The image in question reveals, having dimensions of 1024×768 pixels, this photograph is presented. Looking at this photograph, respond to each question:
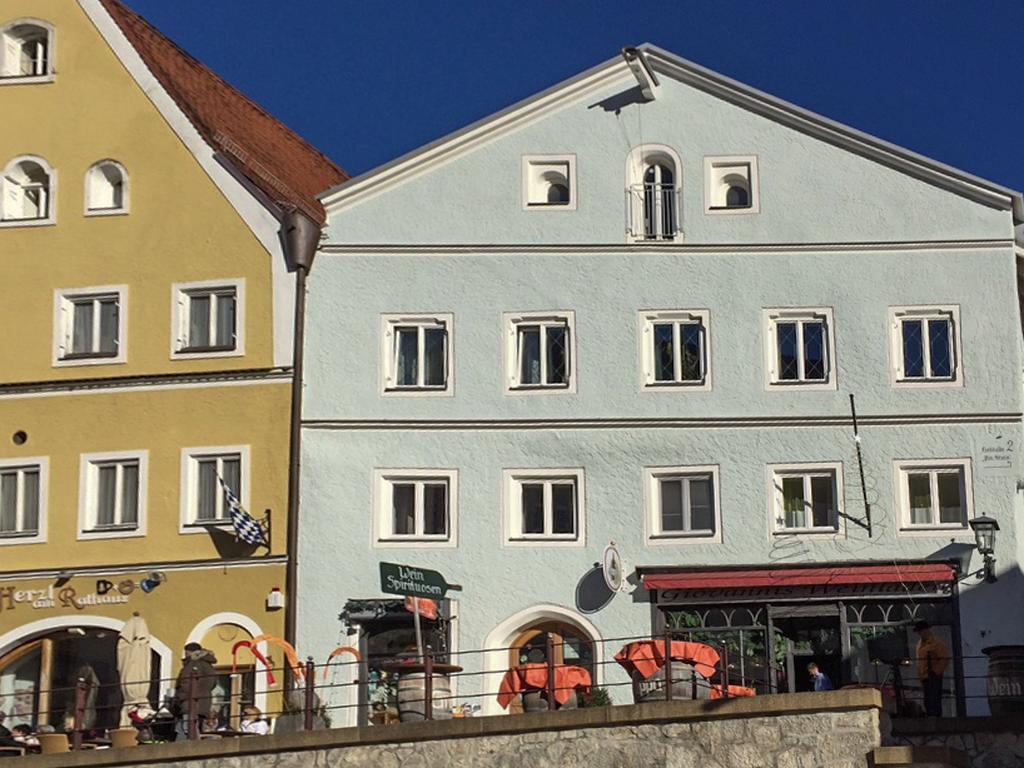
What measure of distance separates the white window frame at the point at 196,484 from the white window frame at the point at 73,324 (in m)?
2.24

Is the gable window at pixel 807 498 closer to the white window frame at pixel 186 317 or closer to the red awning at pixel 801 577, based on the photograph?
the red awning at pixel 801 577

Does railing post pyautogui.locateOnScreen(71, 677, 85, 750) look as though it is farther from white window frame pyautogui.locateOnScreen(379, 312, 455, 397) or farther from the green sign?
white window frame pyautogui.locateOnScreen(379, 312, 455, 397)

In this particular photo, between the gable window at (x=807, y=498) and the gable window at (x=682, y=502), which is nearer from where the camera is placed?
the gable window at (x=807, y=498)

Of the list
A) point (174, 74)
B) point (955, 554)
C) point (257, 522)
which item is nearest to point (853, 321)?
point (955, 554)

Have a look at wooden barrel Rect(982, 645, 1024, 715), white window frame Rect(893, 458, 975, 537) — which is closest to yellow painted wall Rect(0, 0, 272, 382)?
white window frame Rect(893, 458, 975, 537)

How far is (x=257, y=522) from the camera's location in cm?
3841

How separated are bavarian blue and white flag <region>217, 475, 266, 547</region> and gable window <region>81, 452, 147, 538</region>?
69.6 inches

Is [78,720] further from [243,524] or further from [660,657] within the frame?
[660,657]

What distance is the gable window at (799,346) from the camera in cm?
3906

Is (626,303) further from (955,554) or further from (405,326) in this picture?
(955,554)

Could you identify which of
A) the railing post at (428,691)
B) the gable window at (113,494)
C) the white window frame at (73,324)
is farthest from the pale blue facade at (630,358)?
the railing post at (428,691)

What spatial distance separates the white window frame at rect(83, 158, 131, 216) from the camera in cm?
4056

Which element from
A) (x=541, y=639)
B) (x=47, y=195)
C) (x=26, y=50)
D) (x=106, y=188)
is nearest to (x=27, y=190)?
(x=47, y=195)

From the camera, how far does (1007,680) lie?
3278cm
